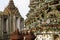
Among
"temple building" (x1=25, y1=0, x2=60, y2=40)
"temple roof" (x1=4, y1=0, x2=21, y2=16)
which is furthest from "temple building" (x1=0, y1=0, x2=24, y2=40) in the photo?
"temple building" (x1=25, y1=0, x2=60, y2=40)

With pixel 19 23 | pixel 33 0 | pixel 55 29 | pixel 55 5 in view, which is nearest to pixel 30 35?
pixel 55 29

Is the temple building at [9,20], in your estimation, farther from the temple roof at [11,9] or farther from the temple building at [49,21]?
the temple building at [49,21]

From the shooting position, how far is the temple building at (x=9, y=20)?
31.8 m

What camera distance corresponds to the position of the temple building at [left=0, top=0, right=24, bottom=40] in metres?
31.8

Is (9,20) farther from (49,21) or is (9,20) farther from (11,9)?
(49,21)

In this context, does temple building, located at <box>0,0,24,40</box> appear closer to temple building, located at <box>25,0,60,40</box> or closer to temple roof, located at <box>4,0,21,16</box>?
temple roof, located at <box>4,0,21,16</box>

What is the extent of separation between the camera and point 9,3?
3291cm

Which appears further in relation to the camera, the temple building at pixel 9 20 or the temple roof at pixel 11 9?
the temple roof at pixel 11 9

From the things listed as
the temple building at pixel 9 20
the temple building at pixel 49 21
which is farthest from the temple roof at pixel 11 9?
the temple building at pixel 49 21

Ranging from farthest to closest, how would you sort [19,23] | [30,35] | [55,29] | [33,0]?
[19,23] → [33,0] → [55,29] → [30,35]

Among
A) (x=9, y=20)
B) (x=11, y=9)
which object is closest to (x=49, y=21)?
(x=11, y=9)

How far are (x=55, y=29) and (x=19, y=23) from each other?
24.0m

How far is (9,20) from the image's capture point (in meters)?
33.8

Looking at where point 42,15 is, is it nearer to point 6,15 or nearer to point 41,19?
point 41,19
